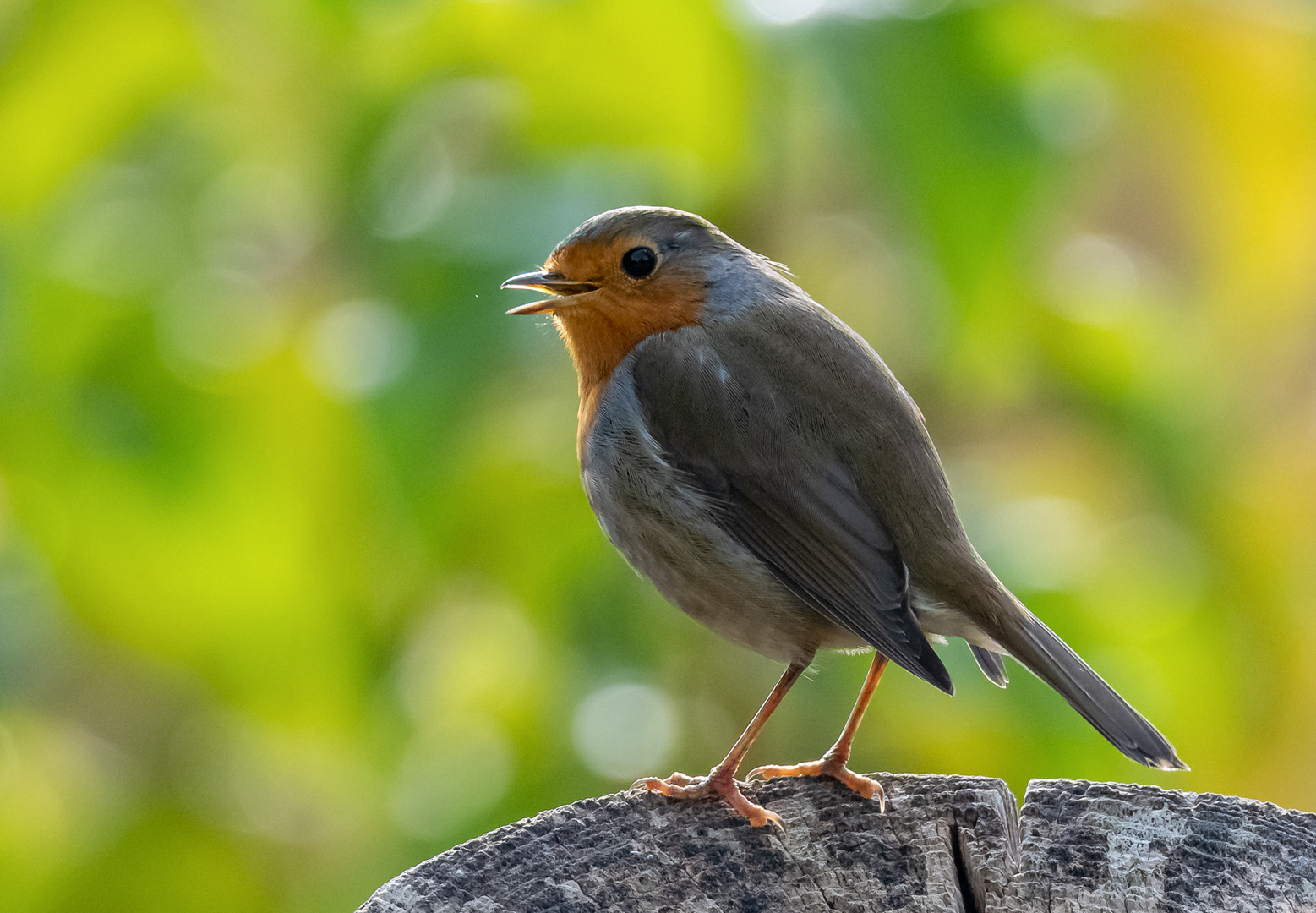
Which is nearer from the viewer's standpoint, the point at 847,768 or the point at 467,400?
the point at 847,768

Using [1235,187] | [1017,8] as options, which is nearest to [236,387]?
[1017,8]

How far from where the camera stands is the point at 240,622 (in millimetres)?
3115

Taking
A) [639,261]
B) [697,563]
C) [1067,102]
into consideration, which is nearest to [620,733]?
[697,563]

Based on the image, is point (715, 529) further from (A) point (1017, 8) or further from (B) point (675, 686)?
(A) point (1017, 8)

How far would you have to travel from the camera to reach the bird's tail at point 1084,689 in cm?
233

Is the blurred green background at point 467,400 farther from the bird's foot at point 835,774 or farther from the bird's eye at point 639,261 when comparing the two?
the bird's foot at point 835,774

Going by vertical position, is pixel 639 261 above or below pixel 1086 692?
above

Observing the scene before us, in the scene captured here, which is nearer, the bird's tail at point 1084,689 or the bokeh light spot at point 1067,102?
the bird's tail at point 1084,689

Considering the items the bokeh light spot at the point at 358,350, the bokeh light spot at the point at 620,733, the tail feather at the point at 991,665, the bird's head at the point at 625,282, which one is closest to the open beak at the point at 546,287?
the bird's head at the point at 625,282

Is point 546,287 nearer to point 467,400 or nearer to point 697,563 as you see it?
point 467,400

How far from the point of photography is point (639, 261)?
2859 mm

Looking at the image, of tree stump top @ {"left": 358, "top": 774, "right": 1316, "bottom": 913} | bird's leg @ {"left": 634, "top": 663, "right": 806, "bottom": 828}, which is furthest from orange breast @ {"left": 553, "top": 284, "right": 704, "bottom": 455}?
tree stump top @ {"left": 358, "top": 774, "right": 1316, "bottom": 913}

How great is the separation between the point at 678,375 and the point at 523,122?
769 millimetres

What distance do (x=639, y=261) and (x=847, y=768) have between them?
41.9 inches
